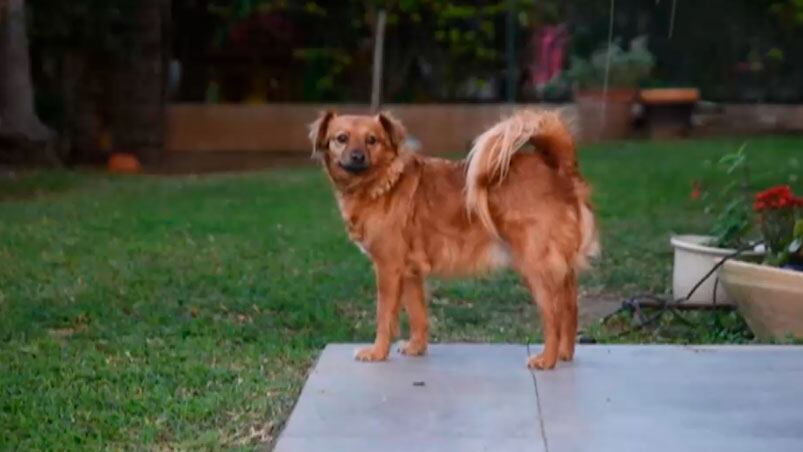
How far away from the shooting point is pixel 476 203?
5.39 m

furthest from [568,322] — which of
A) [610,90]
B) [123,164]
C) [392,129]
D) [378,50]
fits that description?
[610,90]

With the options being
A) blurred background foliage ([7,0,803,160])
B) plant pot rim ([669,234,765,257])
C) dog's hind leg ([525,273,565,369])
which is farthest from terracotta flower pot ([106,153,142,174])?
dog's hind leg ([525,273,565,369])

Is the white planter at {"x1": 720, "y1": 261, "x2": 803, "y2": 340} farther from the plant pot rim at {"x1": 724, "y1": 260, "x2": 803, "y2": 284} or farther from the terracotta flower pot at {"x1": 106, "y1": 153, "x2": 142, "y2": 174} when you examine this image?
the terracotta flower pot at {"x1": 106, "y1": 153, "x2": 142, "y2": 174}

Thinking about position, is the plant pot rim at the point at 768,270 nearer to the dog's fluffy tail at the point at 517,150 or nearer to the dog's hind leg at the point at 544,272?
the dog's fluffy tail at the point at 517,150

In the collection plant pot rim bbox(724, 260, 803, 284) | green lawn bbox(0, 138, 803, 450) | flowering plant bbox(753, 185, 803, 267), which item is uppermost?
flowering plant bbox(753, 185, 803, 267)

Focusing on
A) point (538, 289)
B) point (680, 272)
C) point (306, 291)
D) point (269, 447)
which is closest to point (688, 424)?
point (538, 289)

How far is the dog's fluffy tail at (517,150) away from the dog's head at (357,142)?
324 millimetres

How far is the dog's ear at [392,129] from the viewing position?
5.50m

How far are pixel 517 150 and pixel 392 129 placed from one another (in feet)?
1.61

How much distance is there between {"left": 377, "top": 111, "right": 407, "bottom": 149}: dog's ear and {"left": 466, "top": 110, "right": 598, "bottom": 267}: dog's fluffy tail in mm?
293

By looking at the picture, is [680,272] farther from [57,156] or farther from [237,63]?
[237,63]

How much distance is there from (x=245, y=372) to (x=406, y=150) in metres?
1.08

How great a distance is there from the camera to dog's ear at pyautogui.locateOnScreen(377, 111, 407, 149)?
18.1 ft

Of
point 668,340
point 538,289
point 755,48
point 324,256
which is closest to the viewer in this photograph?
point 538,289
